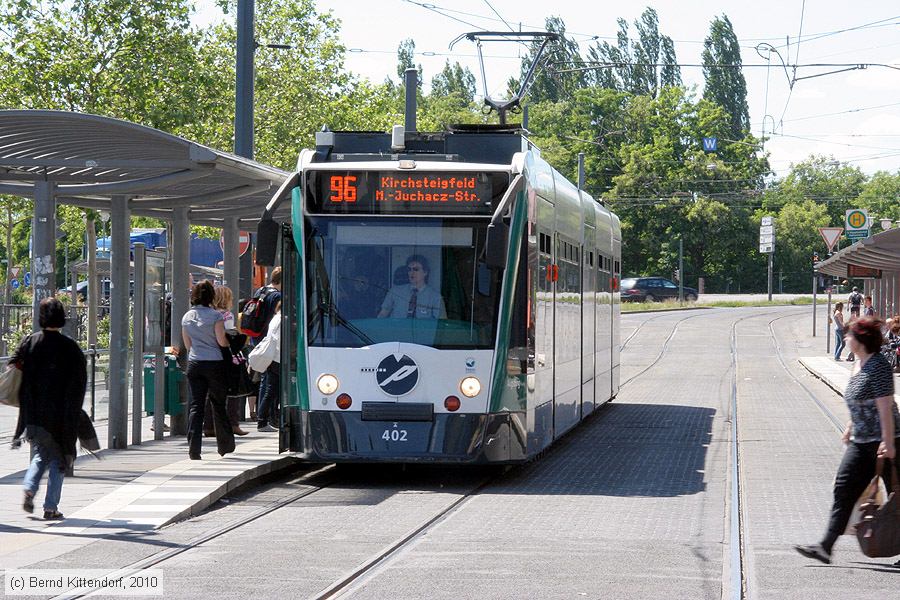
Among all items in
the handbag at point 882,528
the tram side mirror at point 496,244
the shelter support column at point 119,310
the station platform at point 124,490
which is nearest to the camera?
the handbag at point 882,528

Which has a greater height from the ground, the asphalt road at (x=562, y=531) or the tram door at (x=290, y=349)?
the tram door at (x=290, y=349)

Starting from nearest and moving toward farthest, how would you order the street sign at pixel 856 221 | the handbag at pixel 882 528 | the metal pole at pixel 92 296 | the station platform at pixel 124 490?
the handbag at pixel 882 528, the station platform at pixel 124 490, the metal pole at pixel 92 296, the street sign at pixel 856 221

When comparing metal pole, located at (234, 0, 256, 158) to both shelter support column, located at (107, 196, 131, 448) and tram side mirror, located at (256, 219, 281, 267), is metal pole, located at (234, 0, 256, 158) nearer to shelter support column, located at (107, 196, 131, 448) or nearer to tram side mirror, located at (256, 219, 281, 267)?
shelter support column, located at (107, 196, 131, 448)

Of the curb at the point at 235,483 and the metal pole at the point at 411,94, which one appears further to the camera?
the metal pole at the point at 411,94

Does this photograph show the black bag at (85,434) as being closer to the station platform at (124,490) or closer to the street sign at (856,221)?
the station platform at (124,490)

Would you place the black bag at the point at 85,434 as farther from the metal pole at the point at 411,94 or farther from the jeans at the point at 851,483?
the metal pole at the point at 411,94

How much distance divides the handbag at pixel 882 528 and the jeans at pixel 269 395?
8.11m

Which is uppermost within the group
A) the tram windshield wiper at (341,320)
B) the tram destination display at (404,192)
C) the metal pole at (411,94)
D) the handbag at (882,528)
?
the metal pole at (411,94)

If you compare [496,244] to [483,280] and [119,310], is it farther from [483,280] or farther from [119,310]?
[119,310]

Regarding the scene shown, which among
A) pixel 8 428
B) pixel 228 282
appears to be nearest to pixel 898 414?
pixel 228 282

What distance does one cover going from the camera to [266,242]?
37.4 feet

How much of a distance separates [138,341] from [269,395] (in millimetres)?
1918

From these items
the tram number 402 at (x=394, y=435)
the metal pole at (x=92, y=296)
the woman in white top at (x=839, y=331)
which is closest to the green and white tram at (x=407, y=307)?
the tram number 402 at (x=394, y=435)

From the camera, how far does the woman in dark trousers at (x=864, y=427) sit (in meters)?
8.10
